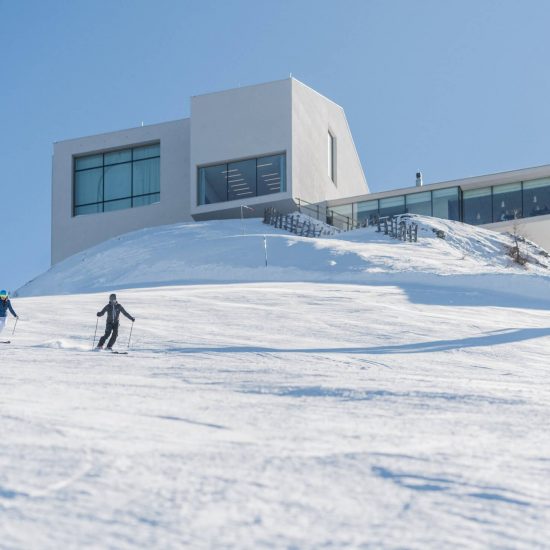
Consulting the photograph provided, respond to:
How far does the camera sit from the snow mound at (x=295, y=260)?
2856cm

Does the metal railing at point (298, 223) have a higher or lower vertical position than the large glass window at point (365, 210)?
lower

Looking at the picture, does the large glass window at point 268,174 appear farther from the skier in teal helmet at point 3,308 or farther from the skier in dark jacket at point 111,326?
the skier in dark jacket at point 111,326

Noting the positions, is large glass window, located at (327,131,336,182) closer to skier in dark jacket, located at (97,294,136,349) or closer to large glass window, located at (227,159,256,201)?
large glass window, located at (227,159,256,201)

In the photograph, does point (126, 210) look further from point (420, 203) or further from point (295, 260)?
point (295, 260)

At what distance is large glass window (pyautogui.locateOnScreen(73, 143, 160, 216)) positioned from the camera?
156 feet

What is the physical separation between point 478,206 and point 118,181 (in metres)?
17.2

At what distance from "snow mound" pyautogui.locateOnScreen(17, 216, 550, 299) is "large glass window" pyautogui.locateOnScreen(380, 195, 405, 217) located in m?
4.18

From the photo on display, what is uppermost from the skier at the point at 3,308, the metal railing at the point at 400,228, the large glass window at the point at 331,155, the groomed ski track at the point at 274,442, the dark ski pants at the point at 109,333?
the large glass window at the point at 331,155

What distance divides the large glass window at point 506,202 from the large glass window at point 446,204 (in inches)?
64.5

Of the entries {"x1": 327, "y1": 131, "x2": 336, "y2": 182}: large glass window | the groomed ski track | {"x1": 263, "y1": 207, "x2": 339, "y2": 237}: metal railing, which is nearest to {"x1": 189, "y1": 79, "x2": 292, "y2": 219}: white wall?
{"x1": 263, "y1": 207, "x2": 339, "y2": 237}: metal railing

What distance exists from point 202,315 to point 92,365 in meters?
6.42

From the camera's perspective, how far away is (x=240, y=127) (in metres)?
44.5

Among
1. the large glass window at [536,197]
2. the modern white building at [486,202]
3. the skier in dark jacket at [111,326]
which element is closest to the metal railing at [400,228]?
the modern white building at [486,202]

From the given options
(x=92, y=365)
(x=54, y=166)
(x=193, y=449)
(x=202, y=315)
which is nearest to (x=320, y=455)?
(x=193, y=449)
